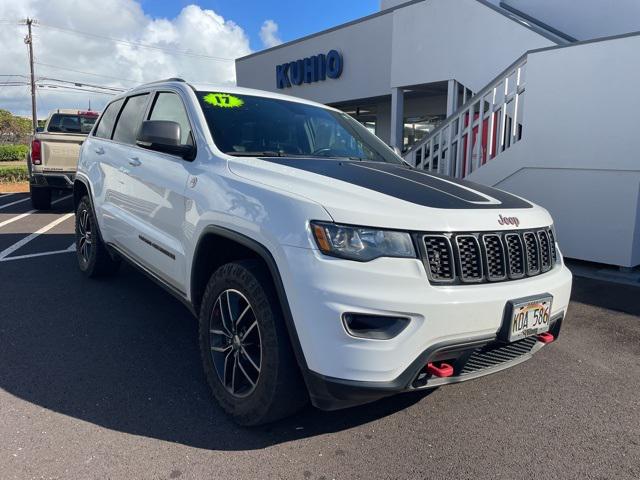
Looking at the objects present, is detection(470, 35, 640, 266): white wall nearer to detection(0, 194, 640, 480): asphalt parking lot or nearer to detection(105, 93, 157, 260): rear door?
detection(0, 194, 640, 480): asphalt parking lot

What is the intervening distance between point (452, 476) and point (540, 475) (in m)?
0.42

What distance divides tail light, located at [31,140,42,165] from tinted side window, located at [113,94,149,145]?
607 centimetres

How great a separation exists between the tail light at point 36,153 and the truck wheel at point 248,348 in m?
8.51

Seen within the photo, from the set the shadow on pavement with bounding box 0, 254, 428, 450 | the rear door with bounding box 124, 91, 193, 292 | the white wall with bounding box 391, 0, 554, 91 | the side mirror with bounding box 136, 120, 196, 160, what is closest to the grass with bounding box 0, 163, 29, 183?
the white wall with bounding box 391, 0, 554, 91

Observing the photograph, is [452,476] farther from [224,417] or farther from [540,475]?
[224,417]

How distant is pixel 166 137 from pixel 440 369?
6.74 feet

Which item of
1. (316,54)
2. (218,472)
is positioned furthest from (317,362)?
(316,54)

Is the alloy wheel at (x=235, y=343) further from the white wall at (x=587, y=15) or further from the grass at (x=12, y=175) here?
the grass at (x=12, y=175)

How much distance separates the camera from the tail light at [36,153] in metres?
9.83

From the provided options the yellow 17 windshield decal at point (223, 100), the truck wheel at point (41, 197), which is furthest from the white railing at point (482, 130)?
the truck wheel at point (41, 197)

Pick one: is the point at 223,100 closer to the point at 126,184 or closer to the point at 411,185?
the point at 126,184

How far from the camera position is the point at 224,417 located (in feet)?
9.30

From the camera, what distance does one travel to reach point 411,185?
283 centimetres

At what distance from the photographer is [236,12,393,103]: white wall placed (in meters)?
13.0
